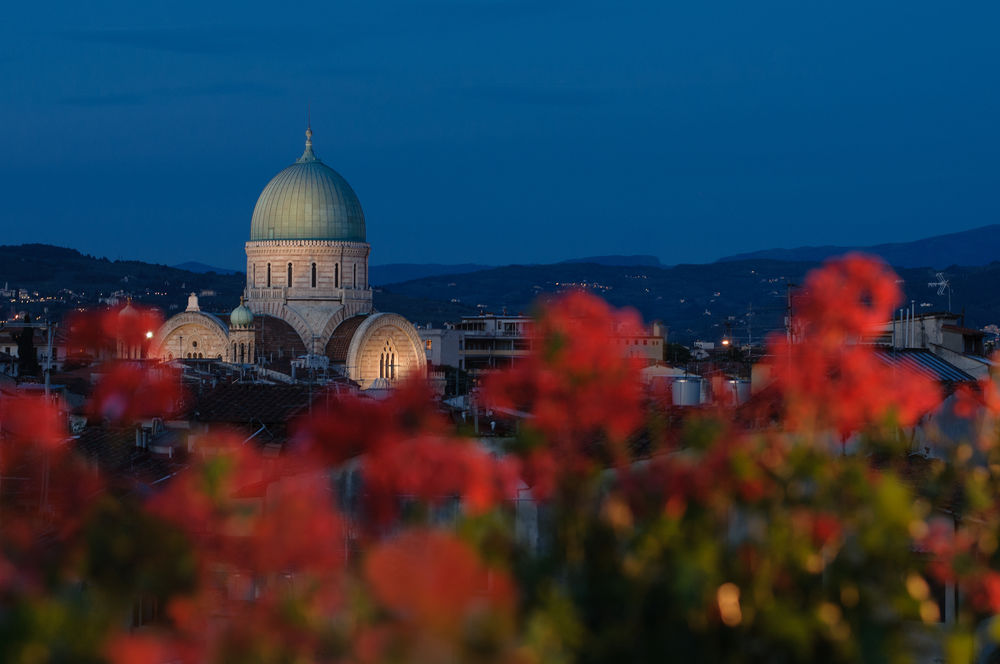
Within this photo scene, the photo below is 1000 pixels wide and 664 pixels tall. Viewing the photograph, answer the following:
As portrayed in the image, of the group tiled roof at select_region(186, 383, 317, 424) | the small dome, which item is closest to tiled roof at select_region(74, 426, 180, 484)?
tiled roof at select_region(186, 383, 317, 424)

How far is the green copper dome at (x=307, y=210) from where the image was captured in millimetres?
67000

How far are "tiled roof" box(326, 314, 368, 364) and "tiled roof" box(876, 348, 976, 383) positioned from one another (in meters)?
43.7

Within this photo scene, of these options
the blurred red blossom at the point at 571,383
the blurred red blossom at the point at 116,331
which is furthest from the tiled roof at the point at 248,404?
the blurred red blossom at the point at 116,331

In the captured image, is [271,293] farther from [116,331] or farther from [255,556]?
[255,556]

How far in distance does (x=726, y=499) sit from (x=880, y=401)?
1093 mm

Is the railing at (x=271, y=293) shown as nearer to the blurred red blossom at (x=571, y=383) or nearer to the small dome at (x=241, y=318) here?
the small dome at (x=241, y=318)

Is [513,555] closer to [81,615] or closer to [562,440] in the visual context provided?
[562,440]

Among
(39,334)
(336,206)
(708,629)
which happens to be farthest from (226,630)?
(39,334)

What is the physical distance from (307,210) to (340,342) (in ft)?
21.3

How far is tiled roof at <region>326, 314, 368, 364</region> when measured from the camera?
63844 mm

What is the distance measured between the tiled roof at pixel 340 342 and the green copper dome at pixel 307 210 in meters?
4.51

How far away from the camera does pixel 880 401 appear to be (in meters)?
6.32

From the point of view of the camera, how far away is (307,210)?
67.1 meters

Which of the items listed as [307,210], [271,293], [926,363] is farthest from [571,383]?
[307,210]
